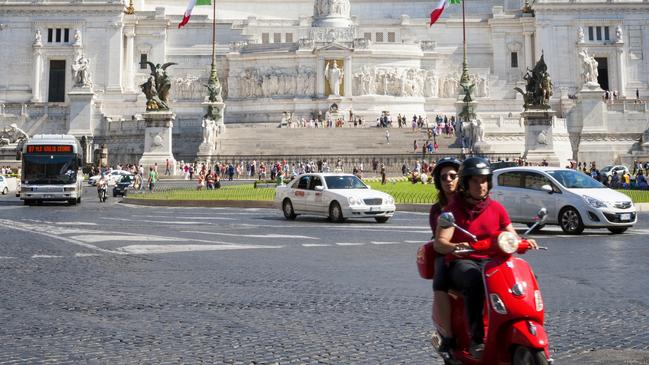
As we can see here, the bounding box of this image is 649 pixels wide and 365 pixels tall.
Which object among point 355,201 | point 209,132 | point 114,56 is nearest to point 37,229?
point 355,201

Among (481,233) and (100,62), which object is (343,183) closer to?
(481,233)

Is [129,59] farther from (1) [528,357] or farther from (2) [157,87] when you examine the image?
(1) [528,357]

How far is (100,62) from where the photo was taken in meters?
67.2

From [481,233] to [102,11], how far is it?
68.0 m

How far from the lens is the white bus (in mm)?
26766

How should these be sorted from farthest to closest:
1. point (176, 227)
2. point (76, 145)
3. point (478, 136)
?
point (478, 136), point (76, 145), point (176, 227)

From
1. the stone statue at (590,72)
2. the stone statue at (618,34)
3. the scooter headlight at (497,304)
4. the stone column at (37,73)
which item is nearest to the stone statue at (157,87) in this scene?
the stone column at (37,73)

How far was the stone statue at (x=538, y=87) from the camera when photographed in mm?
39438

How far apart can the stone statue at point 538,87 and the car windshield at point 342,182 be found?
22130 mm

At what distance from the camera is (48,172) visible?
26.9 metres

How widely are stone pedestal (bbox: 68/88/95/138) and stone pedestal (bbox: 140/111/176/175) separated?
1117cm

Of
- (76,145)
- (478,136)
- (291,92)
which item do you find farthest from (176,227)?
(291,92)

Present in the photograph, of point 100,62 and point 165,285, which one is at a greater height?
point 100,62

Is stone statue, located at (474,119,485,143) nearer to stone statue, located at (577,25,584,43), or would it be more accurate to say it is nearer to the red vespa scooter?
stone statue, located at (577,25,584,43)
